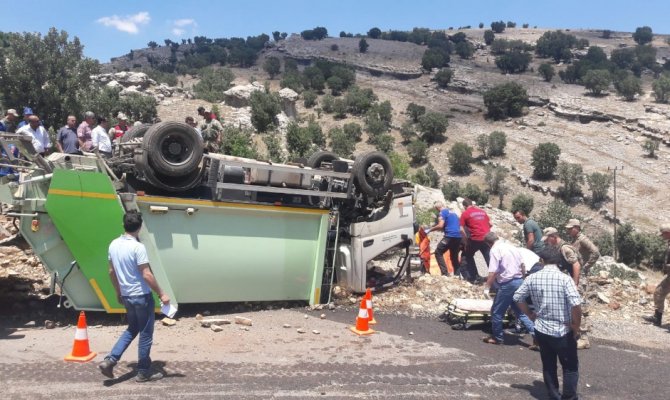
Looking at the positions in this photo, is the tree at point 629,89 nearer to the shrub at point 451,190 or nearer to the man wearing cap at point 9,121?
the shrub at point 451,190

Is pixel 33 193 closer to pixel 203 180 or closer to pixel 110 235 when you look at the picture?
pixel 110 235

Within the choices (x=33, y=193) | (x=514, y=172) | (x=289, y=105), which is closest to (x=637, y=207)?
(x=514, y=172)

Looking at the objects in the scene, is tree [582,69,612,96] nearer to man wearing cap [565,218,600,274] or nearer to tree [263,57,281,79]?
tree [263,57,281,79]

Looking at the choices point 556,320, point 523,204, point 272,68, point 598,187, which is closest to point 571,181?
point 598,187

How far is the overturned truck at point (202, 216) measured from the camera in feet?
18.9

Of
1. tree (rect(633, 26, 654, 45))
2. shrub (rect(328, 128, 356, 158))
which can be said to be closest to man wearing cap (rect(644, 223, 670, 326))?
shrub (rect(328, 128, 356, 158))

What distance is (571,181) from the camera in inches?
1649

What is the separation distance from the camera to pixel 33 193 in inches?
226

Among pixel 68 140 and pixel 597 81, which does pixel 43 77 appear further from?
pixel 597 81

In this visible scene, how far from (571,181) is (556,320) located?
40.9 metres

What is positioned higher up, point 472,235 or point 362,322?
point 472,235

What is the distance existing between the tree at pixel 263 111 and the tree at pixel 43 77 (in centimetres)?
1465

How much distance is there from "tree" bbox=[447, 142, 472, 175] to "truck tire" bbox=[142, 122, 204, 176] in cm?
4247

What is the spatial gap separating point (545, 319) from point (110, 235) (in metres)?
4.36
